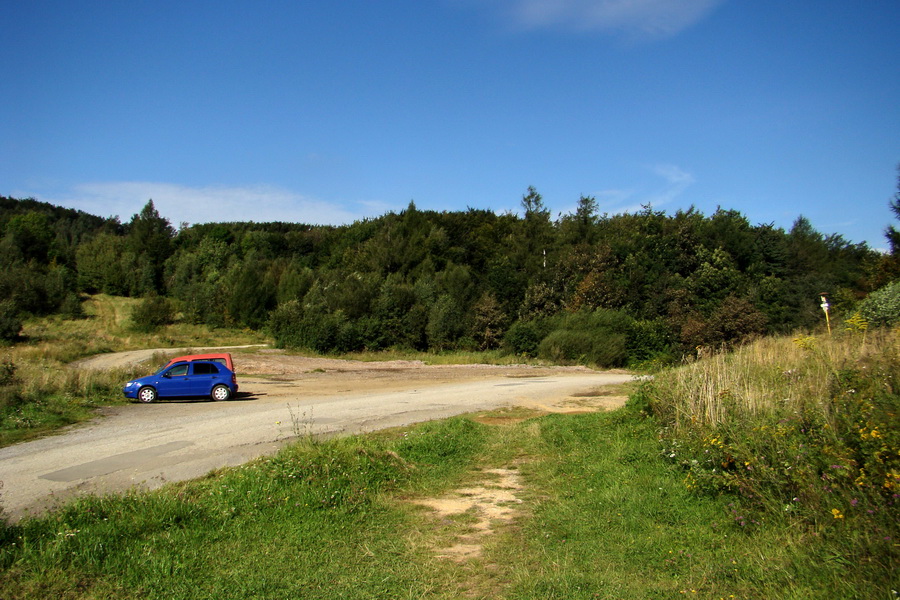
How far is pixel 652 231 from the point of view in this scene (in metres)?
63.6

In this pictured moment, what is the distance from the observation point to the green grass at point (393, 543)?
4.96 metres

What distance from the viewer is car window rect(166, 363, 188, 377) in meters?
20.9

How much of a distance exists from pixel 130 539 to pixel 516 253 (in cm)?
6064

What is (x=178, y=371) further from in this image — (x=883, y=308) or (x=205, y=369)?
(x=883, y=308)

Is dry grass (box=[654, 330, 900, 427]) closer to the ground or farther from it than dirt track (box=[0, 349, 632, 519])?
farther from it

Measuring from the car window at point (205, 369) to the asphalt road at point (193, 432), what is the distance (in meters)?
1.12

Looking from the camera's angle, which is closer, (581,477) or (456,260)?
(581,477)

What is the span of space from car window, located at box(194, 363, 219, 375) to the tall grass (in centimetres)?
1657

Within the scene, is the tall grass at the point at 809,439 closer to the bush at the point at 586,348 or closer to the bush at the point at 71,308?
the bush at the point at 586,348

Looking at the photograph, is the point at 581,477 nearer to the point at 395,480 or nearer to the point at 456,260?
the point at 395,480

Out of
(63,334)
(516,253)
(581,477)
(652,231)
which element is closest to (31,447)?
(581,477)

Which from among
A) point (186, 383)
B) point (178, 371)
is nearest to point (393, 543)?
point (186, 383)

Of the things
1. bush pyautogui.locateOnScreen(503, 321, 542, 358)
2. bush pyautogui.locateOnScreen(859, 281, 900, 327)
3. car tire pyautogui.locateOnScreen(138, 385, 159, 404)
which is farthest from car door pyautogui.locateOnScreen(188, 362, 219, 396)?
A: bush pyautogui.locateOnScreen(503, 321, 542, 358)

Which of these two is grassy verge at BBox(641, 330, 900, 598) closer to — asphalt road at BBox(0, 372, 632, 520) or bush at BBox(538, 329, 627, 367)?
asphalt road at BBox(0, 372, 632, 520)
